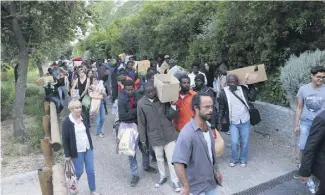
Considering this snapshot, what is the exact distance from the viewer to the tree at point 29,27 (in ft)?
27.6

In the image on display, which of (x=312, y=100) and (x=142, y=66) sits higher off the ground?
(x=142, y=66)

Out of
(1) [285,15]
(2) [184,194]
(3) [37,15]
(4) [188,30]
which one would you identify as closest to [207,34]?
(4) [188,30]

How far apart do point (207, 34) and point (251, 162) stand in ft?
19.3

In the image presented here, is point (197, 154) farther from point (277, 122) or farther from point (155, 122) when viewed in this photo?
point (277, 122)

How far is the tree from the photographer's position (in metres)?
8.41

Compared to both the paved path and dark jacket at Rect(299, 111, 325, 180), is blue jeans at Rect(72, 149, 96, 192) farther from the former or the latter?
dark jacket at Rect(299, 111, 325, 180)

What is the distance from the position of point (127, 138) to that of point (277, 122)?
11.5 ft

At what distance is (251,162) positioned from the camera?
6367 millimetres

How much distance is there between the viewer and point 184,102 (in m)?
5.47

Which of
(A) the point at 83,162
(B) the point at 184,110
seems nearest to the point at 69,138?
(A) the point at 83,162

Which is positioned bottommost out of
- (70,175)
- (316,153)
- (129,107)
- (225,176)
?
(225,176)

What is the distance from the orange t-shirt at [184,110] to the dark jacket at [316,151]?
7.50 feet

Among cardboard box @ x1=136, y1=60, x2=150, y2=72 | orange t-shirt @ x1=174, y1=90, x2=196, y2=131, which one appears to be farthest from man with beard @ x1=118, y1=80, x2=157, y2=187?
cardboard box @ x1=136, y1=60, x2=150, y2=72

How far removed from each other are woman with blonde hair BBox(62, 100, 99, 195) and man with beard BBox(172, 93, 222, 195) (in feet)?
6.64
